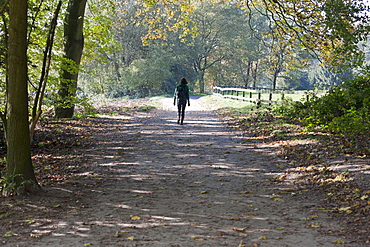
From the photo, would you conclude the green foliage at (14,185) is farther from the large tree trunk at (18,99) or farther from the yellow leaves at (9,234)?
the yellow leaves at (9,234)

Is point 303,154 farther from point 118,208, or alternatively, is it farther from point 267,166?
point 118,208

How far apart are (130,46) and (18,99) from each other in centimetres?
4108

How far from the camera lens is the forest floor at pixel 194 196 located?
4479 mm

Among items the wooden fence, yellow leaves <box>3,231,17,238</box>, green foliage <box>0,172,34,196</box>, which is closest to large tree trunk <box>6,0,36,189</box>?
green foliage <box>0,172,34,196</box>

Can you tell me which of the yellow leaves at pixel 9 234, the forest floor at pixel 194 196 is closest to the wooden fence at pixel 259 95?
the forest floor at pixel 194 196

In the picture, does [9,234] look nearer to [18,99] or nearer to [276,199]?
[18,99]

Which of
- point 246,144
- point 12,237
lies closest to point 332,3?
point 246,144

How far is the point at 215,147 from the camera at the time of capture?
10.5 meters

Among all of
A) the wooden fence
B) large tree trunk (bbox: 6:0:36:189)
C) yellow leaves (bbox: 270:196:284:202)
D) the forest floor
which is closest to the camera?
the forest floor

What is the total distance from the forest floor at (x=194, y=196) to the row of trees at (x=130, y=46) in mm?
1189

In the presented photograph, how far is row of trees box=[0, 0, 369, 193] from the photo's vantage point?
5945 millimetres

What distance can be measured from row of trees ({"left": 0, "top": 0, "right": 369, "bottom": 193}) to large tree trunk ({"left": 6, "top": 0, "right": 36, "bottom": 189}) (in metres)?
0.01

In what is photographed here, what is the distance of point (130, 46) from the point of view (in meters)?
45.7

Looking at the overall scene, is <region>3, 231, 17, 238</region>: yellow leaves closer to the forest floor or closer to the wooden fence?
the forest floor
